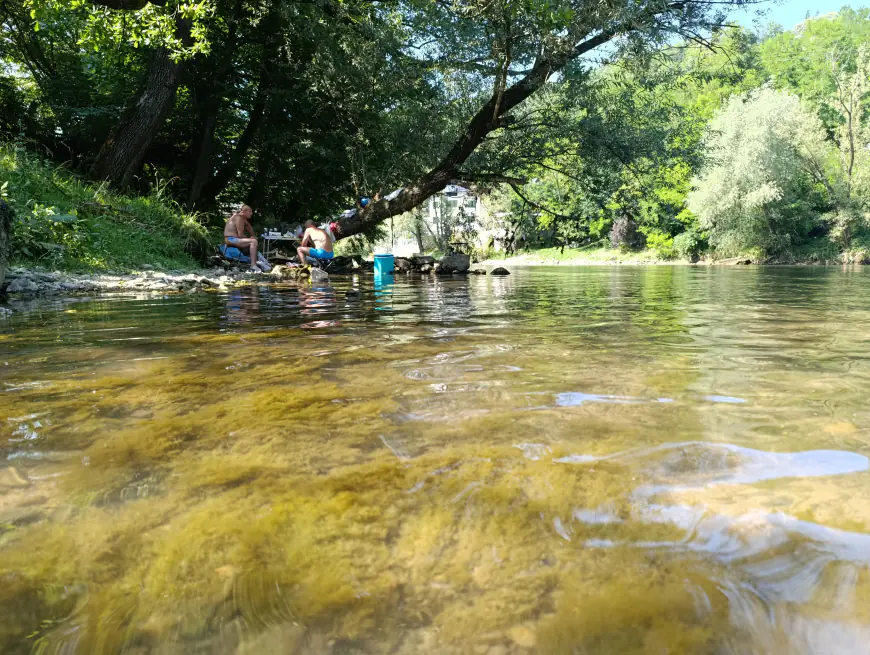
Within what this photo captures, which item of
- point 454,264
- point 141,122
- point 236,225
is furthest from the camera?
point 454,264

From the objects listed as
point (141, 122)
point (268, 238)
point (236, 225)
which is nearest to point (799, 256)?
point (268, 238)

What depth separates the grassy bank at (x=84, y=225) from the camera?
27.8 feet

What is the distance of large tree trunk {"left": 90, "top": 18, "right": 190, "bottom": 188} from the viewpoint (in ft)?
39.2

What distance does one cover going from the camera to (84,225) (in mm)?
9648

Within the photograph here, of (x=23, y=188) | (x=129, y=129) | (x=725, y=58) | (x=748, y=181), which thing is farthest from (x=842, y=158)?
(x=23, y=188)

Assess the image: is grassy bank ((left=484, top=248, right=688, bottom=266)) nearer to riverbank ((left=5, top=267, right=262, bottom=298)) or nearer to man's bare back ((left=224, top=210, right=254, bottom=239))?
man's bare back ((left=224, top=210, right=254, bottom=239))

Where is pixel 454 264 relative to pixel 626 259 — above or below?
below

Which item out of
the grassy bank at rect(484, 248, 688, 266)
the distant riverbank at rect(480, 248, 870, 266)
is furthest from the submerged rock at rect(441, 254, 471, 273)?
the grassy bank at rect(484, 248, 688, 266)

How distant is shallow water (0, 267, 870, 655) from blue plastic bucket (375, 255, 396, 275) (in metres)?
12.1

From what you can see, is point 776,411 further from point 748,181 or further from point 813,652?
point 748,181

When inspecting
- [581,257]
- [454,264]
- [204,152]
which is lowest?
[454,264]

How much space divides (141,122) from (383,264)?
6.49 metres

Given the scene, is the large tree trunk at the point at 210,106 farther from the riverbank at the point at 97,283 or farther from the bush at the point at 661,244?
the bush at the point at 661,244

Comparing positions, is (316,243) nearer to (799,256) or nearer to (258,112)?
(258,112)
